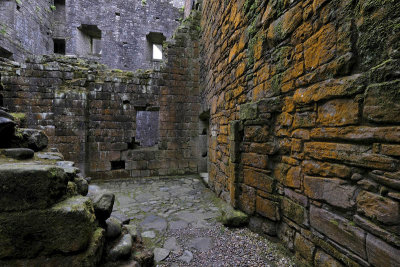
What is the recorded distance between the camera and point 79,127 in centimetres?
575

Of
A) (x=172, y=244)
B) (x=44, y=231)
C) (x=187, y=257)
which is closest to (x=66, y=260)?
(x=44, y=231)

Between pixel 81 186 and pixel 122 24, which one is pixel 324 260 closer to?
pixel 81 186

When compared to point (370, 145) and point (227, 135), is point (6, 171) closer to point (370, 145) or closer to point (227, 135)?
point (370, 145)

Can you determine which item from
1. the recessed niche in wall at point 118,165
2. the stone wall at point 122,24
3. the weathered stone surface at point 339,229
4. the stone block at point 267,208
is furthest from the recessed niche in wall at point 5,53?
the weathered stone surface at point 339,229

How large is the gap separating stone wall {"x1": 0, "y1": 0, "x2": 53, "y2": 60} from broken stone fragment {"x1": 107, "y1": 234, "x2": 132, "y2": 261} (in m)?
10.3

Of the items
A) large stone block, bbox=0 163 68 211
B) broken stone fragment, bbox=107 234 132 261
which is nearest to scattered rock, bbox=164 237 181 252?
broken stone fragment, bbox=107 234 132 261

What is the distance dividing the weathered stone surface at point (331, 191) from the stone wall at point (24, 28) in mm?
11397

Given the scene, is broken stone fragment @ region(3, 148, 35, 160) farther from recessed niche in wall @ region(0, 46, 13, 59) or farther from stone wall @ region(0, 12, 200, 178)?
recessed niche in wall @ region(0, 46, 13, 59)

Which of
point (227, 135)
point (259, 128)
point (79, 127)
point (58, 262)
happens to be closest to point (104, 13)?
point (79, 127)

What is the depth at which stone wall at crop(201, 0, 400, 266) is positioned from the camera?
117 centimetres

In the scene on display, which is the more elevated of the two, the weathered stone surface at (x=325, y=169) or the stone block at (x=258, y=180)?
the weathered stone surface at (x=325, y=169)

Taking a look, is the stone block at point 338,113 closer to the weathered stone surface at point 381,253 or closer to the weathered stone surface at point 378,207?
the weathered stone surface at point 378,207

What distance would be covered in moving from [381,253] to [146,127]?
12.0m

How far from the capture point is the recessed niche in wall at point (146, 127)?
12.2 meters
